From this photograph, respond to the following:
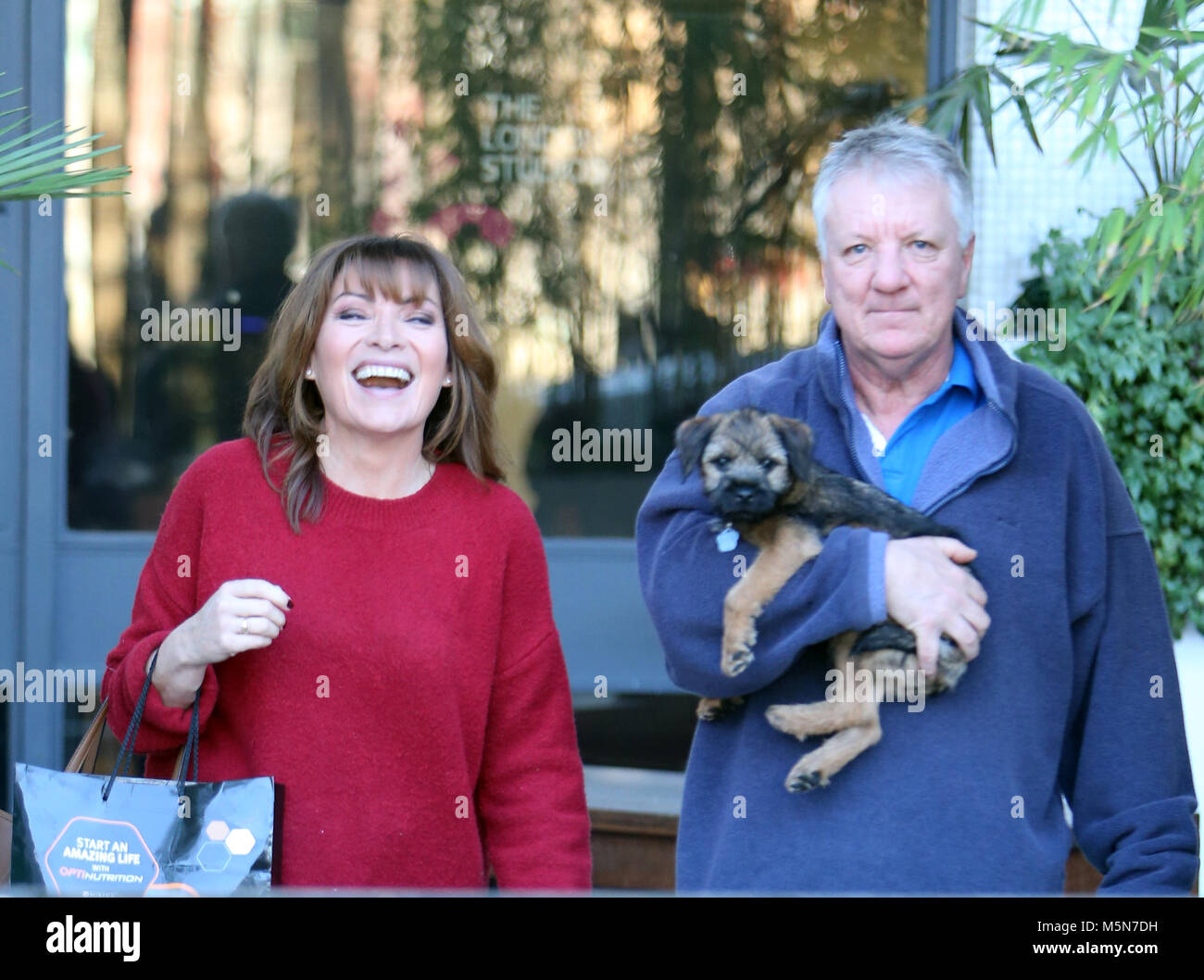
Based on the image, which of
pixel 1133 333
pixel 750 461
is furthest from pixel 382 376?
pixel 1133 333

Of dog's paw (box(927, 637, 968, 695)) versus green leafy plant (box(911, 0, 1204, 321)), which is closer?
dog's paw (box(927, 637, 968, 695))

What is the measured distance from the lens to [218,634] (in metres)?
1.90

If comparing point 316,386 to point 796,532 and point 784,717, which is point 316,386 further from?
point 784,717

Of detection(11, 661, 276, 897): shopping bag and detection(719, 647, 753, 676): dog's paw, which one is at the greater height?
detection(719, 647, 753, 676): dog's paw

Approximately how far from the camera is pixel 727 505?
6.32ft

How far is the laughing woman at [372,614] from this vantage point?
202 cm

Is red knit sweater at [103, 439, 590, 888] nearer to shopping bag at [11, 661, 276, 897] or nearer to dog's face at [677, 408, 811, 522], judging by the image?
shopping bag at [11, 661, 276, 897]

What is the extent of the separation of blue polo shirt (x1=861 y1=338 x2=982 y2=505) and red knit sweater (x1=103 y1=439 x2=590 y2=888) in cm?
61

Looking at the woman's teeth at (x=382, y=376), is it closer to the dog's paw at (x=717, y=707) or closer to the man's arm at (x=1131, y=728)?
the dog's paw at (x=717, y=707)

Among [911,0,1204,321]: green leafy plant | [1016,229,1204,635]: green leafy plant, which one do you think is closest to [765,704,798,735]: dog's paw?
[911,0,1204,321]: green leafy plant

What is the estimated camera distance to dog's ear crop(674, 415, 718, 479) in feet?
6.46

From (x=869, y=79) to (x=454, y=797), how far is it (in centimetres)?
354

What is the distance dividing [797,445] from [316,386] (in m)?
0.82

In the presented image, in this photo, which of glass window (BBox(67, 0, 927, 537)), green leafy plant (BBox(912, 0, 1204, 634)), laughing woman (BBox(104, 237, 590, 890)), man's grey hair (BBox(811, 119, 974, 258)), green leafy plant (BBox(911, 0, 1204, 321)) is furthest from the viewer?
glass window (BBox(67, 0, 927, 537))
